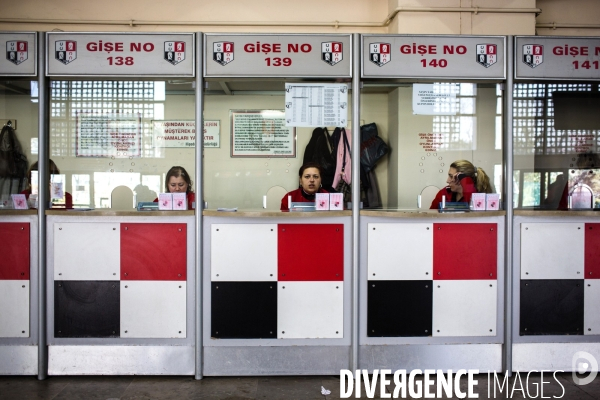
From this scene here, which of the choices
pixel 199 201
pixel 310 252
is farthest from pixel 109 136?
pixel 310 252

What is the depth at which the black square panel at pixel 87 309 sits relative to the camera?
11.4 feet

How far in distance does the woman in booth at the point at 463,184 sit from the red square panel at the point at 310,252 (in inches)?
34.3

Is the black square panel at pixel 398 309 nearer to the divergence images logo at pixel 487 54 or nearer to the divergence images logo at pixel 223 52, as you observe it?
the divergence images logo at pixel 487 54

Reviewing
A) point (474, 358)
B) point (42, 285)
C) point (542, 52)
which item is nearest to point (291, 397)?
point (474, 358)

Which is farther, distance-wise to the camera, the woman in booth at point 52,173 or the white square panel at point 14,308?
the woman in booth at point 52,173

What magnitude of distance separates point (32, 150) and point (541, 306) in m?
3.76

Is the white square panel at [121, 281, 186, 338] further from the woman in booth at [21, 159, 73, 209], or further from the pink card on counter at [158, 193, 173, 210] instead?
the woman in booth at [21, 159, 73, 209]

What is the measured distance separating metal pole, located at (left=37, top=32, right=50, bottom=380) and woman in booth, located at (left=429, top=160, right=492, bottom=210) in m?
2.79

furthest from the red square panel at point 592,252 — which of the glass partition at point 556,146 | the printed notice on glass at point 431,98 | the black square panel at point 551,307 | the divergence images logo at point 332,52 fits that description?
the divergence images logo at point 332,52

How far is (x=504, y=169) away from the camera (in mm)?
3629

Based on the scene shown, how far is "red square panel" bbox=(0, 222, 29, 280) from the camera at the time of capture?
11.4 feet

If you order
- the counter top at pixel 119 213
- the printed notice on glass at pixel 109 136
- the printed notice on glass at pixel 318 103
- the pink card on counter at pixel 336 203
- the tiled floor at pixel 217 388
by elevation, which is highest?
the printed notice on glass at pixel 318 103

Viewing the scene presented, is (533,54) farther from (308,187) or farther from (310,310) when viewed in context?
(310,310)

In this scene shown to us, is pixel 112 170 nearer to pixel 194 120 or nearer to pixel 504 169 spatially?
pixel 194 120
